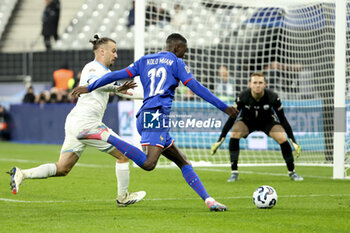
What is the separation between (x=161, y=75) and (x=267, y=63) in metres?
7.39

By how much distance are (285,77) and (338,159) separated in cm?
401

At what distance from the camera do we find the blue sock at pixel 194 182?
6.68 metres

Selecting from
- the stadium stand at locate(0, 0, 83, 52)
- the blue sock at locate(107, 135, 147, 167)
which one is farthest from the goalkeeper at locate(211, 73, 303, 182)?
the stadium stand at locate(0, 0, 83, 52)

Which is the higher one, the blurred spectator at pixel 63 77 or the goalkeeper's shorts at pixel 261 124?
the blurred spectator at pixel 63 77

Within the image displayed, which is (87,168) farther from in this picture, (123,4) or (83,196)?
(123,4)

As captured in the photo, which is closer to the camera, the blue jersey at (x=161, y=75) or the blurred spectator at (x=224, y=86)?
the blue jersey at (x=161, y=75)

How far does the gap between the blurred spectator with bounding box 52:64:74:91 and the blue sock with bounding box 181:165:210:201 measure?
15065 millimetres

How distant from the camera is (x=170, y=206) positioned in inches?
280

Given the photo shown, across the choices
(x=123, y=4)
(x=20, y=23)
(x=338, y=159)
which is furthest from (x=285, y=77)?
(x=20, y=23)

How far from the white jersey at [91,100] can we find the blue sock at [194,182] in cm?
108

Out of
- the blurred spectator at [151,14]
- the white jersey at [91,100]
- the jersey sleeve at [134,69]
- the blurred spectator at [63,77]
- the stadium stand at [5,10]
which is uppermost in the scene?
the stadium stand at [5,10]

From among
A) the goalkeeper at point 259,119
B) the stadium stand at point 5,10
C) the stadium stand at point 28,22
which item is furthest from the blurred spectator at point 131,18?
the goalkeeper at point 259,119

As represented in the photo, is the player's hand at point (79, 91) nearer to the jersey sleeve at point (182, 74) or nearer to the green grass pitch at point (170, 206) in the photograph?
the jersey sleeve at point (182, 74)

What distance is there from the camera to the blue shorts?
6.59m
